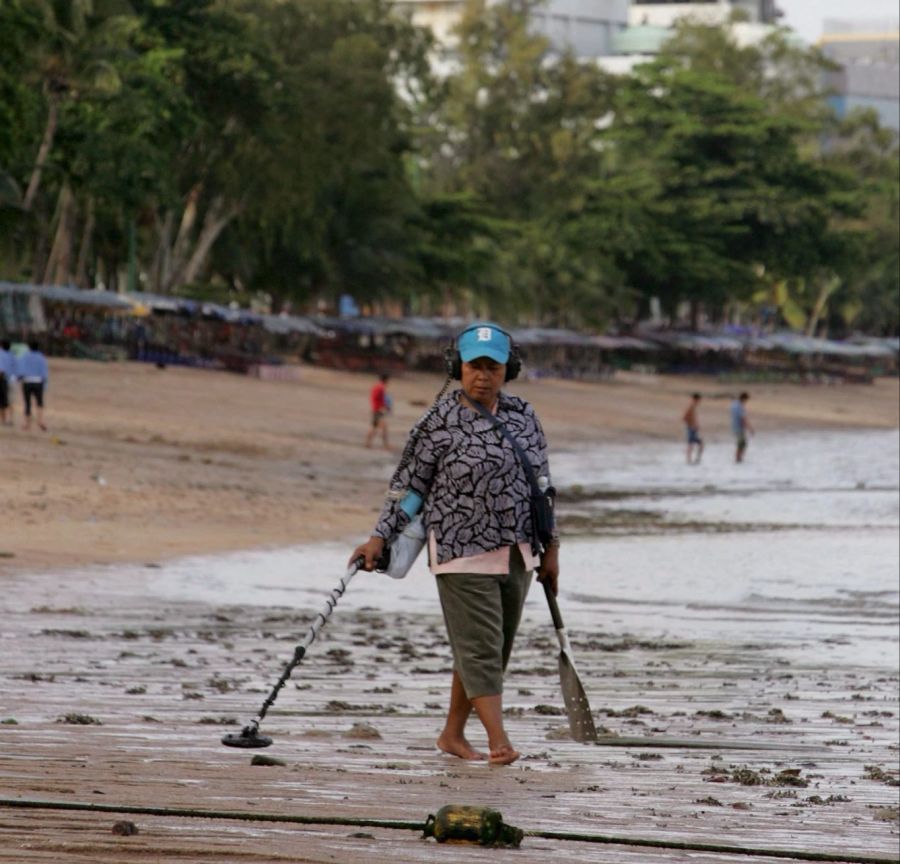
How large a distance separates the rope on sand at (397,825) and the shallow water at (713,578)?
248 inches

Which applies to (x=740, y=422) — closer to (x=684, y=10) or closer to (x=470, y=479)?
(x=470, y=479)

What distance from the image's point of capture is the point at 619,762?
6.96 m

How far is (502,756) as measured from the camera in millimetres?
6680

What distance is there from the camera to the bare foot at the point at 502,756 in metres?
6.66

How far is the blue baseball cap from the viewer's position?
6613mm

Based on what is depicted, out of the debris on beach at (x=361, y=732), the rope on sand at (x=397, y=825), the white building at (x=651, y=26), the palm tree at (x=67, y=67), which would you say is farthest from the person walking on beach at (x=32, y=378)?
the white building at (x=651, y=26)

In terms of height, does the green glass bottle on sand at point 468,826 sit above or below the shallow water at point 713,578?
above

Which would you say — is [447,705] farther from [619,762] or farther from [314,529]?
[314,529]

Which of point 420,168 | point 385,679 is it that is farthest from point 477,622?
point 420,168

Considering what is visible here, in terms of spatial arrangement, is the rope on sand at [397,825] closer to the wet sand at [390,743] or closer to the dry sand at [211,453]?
the wet sand at [390,743]

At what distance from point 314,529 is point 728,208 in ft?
208

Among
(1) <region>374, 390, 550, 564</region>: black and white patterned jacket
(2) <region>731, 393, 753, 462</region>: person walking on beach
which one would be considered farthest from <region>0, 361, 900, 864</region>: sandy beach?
(2) <region>731, 393, 753, 462</region>: person walking on beach

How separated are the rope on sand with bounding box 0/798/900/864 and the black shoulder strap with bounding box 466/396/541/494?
1.71m

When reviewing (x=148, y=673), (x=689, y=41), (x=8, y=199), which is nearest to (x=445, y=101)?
(x=689, y=41)
